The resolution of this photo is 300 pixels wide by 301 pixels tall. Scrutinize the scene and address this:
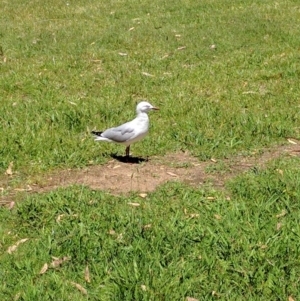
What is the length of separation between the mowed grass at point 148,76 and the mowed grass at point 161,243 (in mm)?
1085

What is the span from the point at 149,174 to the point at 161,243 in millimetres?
1545

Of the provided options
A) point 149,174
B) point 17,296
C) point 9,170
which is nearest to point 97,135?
point 149,174

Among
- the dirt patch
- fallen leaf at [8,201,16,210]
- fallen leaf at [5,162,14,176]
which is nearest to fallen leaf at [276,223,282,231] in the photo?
the dirt patch

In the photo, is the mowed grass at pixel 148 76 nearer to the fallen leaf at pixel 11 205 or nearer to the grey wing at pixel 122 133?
the grey wing at pixel 122 133

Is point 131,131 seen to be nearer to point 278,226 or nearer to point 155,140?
point 155,140

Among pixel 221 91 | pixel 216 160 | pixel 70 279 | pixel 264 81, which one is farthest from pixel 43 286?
pixel 264 81

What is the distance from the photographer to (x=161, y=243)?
4895 millimetres

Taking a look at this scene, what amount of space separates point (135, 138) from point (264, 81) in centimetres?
330

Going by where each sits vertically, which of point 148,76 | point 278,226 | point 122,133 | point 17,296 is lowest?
point 148,76

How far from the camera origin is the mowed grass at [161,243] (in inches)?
173

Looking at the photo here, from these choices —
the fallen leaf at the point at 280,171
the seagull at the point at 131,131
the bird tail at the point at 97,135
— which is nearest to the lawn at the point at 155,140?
the fallen leaf at the point at 280,171

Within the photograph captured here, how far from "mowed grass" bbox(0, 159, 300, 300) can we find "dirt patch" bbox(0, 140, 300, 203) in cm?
25

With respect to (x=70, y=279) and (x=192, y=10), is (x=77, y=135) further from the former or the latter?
(x=192, y=10)

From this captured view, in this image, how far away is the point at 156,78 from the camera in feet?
31.0
